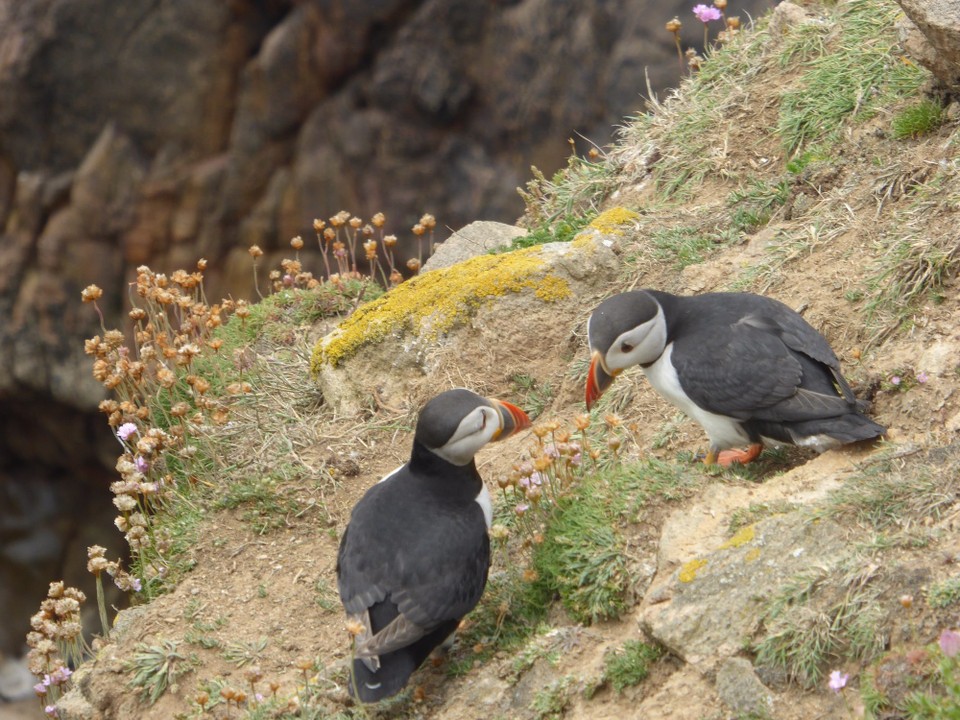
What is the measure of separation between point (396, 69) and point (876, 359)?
11.9 m

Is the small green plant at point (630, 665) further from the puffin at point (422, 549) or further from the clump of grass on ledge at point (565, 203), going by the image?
the clump of grass on ledge at point (565, 203)

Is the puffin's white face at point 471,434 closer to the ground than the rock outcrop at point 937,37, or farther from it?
closer to the ground

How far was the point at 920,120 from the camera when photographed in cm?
571

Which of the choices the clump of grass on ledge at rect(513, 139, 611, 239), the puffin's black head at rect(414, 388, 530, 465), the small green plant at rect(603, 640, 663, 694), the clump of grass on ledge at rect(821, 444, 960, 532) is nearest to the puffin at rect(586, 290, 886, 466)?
the clump of grass on ledge at rect(821, 444, 960, 532)

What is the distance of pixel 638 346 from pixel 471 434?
73 centimetres

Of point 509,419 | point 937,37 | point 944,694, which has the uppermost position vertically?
point 937,37

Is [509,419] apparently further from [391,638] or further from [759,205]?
[759,205]

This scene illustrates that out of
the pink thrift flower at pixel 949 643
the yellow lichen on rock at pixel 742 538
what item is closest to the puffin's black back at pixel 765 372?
the yellow lichen on rock at pixel 742 538

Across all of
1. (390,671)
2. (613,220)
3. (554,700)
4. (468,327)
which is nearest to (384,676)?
(390,671)

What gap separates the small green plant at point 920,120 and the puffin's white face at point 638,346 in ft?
7.03

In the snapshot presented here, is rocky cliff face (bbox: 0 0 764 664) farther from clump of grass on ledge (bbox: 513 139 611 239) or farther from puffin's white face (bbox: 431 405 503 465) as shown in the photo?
puffin's white face (bbox: 431 405 503 465)

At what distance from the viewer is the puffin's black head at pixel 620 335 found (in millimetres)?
4312

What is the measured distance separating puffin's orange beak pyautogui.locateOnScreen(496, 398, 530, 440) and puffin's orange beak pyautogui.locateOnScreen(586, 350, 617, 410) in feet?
0.95

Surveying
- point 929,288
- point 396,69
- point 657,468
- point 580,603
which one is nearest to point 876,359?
point 929,288
